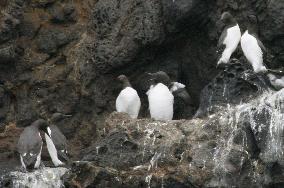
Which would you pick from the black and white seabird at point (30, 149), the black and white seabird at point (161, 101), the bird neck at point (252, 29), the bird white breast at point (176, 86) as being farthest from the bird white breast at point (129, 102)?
the bird neck at point (252, 29)

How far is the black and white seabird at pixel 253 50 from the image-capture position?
14539mm

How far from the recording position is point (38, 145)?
1484cm

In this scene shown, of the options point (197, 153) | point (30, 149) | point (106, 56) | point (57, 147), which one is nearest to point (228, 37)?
point (106, 56)

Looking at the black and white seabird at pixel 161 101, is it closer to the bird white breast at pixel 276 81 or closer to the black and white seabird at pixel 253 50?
the black and white seabird at pixel 253 50

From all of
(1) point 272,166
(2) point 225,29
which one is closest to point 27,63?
(2) point 225,29

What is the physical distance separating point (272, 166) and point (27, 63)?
21.2 ft

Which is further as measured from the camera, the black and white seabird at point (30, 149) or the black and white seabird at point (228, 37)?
the black and white seabird at point (228, 37)

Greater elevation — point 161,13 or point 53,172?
point 161,13

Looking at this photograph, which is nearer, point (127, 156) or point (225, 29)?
point (127, 156)

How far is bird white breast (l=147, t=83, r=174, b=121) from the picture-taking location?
50.2 feet

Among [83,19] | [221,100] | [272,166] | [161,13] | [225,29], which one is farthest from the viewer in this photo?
[83,19]

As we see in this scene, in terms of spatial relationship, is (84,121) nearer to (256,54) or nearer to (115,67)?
(115,67)

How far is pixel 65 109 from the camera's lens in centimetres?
1706

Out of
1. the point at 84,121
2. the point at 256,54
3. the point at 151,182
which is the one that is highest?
the point at 256,54
